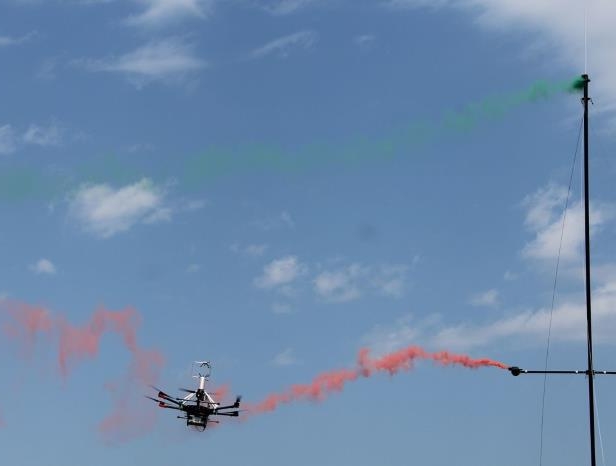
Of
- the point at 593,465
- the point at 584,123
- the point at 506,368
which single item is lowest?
the point at 593,465

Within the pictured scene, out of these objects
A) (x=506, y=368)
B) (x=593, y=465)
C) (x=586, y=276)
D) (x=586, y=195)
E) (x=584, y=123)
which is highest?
(x=584, y=123)

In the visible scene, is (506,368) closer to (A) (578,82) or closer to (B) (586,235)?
A: (B) (586,235)

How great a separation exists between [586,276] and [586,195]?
9.82m

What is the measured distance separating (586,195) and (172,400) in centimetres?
8741

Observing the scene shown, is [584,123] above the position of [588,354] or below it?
above

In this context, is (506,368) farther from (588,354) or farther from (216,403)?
(216,403)

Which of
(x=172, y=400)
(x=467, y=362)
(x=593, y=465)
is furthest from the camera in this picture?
(x=172, y=400)

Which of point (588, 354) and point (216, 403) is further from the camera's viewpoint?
point (216, 403)

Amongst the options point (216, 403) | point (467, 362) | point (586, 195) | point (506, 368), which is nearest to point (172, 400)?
point (216, 403)

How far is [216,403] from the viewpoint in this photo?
19462cm

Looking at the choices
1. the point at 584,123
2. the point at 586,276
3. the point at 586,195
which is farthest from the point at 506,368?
the point at 584,123

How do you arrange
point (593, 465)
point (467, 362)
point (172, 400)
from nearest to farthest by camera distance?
point (593, 465) → point (467, 362) → point (172, 400)

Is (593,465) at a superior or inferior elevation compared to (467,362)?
inferior

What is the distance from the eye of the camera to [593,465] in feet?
429
